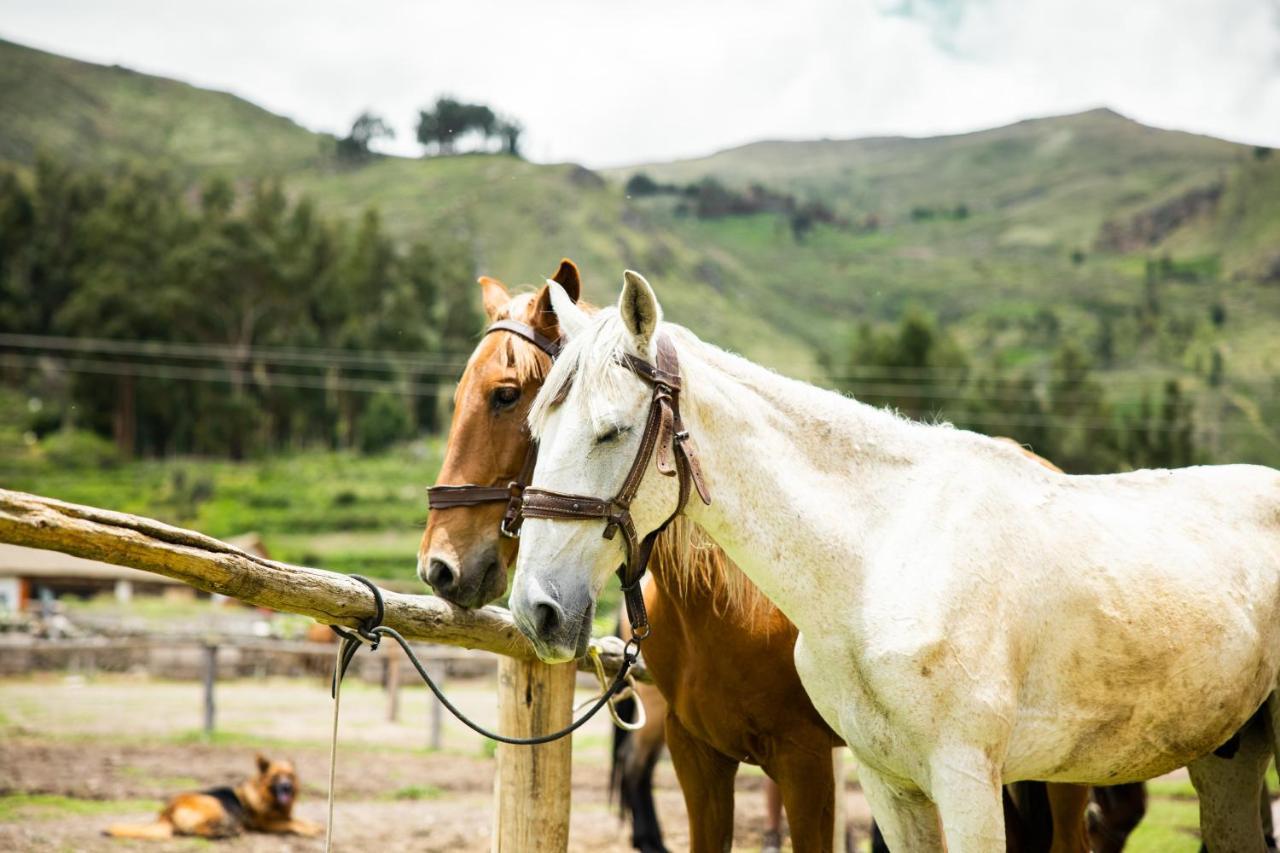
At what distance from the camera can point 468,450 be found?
3.77 meters

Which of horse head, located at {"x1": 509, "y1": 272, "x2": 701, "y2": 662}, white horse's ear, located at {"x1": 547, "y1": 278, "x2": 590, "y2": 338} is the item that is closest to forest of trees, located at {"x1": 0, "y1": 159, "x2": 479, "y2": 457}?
white horse's ear, located at {"x1": 547, "y1": 278, "x2": 590, "y2": 338}

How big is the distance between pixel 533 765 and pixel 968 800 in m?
1.66

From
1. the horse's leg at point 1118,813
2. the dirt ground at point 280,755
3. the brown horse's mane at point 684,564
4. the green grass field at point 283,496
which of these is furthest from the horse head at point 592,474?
the green grass field at point 283,496

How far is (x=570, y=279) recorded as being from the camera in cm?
431

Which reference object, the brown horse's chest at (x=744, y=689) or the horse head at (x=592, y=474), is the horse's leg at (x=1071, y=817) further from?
the horse head at (x=592, y=474)

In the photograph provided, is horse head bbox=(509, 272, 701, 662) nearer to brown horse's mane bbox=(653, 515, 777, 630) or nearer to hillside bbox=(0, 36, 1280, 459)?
brown horse's mane bbox=(653, 515, 777, 630)

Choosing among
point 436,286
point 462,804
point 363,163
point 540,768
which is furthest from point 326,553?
point 363,163

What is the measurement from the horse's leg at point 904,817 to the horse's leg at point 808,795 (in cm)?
45

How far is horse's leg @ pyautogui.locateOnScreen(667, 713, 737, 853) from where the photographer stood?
420 cm

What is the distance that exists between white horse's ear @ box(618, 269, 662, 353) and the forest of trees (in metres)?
65.6

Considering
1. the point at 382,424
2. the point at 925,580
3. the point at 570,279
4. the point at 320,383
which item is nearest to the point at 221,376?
the point at 320,383

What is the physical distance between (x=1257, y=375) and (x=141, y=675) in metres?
97.6

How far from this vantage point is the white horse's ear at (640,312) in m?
2.96

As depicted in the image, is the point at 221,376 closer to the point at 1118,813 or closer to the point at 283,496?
the point at 283,496
